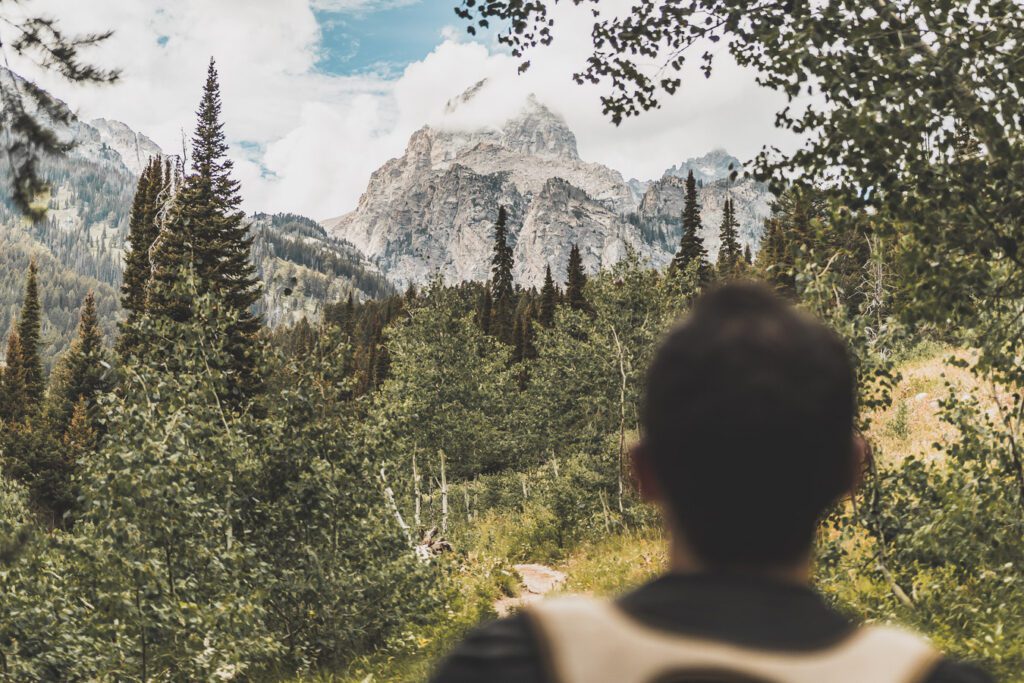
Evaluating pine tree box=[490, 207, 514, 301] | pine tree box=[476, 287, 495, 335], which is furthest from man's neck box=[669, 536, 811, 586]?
pine tree box=[490, 207, 514, 301]

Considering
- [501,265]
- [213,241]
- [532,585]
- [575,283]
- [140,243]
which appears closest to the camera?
[532,585]

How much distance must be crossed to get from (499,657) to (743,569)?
40cm

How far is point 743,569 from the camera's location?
3.90 ft

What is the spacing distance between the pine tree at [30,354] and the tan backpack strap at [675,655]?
67034 millimetres

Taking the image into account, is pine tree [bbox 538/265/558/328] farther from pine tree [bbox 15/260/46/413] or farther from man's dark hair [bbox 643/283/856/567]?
man's dark hair [bbox 643/283/856/567]

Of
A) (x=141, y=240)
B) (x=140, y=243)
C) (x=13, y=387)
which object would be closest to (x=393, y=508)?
(x=140, y=243)

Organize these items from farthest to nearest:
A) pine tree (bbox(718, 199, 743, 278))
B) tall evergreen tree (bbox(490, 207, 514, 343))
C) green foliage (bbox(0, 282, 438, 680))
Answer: tall evergreen tree (bbox(490, 207, 514, 343)), pine tree (bbox(718, 199, 743, 278)), green foliage (bbox(0, 282, 438, 680))

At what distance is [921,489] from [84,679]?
8.94 m

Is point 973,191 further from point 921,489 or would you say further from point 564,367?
point 564,367

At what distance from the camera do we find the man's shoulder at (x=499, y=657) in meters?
1.10

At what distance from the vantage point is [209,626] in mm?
8484

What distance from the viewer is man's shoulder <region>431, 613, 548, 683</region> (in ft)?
3.60

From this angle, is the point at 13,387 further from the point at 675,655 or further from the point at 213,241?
the point at 675,655

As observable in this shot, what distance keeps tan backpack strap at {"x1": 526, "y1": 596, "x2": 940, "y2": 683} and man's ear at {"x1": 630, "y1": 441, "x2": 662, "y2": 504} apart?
8.8 inches
